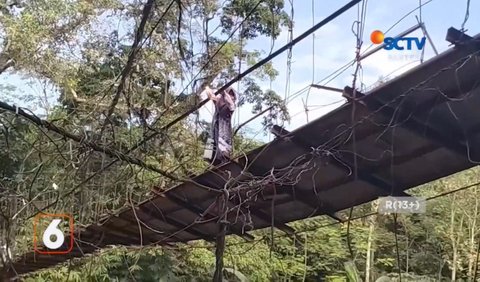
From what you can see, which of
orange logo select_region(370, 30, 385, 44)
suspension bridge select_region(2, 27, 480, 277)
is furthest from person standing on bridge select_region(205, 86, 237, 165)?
orange logo select_region(370, 30, 385, 44)

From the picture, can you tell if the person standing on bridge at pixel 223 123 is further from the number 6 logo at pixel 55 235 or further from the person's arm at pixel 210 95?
the number 6 logo at pixel 55 235

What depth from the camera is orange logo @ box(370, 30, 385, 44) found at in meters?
1.69

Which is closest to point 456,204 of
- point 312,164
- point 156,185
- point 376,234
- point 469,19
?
point 376,234

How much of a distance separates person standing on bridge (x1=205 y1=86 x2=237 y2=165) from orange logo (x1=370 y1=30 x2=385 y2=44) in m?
0.95

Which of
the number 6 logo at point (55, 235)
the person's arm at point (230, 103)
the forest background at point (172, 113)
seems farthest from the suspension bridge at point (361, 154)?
the number 6 logo at point (55, 235)

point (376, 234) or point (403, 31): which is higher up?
point (376, 234)

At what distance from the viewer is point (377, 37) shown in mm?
1717

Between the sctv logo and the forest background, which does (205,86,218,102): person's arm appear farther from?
the sctv logo

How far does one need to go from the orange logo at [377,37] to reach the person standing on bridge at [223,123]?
95 centimetres

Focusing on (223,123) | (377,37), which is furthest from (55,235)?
(377,37)

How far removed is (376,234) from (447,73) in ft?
21.1

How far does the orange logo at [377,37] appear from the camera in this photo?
5.54 feet

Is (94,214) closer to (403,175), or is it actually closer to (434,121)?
(403,175)

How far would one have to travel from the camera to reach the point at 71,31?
20.5 ft
